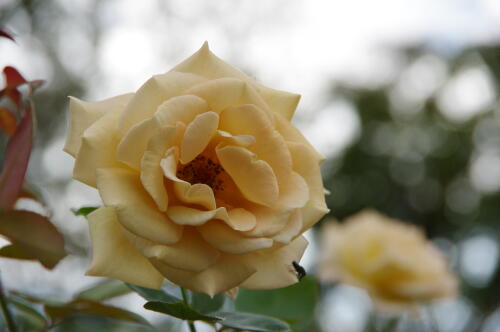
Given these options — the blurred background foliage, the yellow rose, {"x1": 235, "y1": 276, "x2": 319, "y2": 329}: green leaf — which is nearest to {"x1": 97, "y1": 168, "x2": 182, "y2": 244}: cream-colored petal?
the yellow rose

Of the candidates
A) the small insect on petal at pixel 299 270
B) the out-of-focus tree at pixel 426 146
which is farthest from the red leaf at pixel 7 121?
the out-of-focus tree at pixel 426 146

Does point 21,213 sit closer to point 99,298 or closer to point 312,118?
point 99,298

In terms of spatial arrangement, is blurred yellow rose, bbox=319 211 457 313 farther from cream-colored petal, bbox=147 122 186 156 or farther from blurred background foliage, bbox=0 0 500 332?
blurred background foliage, bbox=0 0 500 332

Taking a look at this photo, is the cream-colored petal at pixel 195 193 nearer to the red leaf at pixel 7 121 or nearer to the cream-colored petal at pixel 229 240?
the cream-colored petal at pixel 229 240

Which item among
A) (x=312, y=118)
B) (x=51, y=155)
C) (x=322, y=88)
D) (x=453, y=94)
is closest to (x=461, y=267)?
(x=51, y=155)

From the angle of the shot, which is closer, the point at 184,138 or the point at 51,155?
the point at 184,138

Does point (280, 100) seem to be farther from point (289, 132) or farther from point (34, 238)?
point (34, 238)
